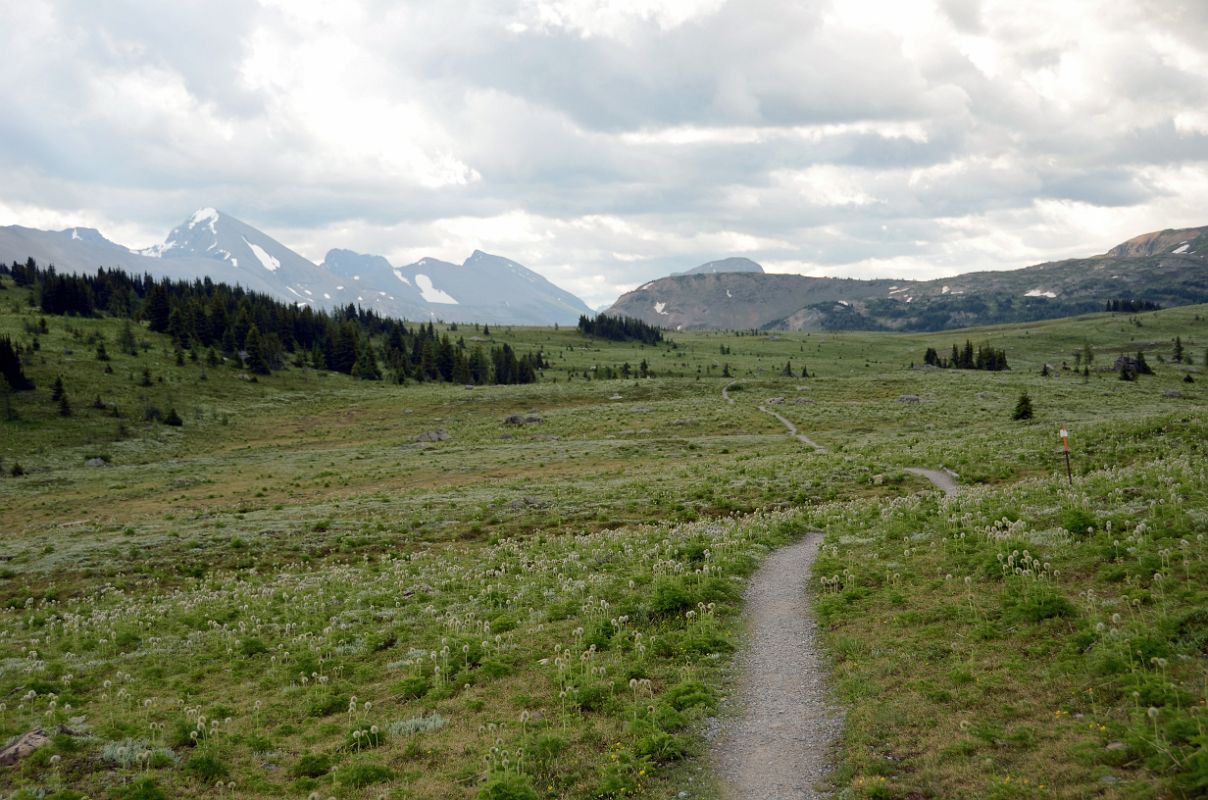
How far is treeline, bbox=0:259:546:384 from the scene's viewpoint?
137250 mm

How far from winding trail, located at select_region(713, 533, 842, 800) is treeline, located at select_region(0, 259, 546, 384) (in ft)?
438

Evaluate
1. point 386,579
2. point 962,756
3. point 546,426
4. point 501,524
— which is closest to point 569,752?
point 962,756

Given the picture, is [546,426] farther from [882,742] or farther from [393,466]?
[882,742]

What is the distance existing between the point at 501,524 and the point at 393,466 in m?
31.1

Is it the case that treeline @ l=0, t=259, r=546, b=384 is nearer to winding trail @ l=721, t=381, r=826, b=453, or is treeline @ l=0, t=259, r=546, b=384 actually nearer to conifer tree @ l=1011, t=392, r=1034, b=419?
winding trail @ l=721, t=381, r=826, b=453

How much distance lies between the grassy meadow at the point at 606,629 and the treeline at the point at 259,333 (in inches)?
3937

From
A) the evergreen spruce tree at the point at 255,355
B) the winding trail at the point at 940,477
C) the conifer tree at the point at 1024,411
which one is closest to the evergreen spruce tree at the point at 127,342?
the evergreen spruce tree at the point at 255,355

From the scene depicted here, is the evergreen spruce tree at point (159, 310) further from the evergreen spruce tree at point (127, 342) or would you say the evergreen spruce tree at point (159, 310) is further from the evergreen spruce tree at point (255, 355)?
the evergreen spruce tree at point (255, 355)

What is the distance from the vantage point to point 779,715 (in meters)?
11.8

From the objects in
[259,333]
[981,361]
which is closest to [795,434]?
[981,361]

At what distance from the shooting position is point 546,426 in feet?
280

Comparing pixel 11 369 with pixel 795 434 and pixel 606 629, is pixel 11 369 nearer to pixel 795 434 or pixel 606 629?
pixel 795 434

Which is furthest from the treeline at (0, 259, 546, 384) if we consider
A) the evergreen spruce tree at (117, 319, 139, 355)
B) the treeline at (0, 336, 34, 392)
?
the treeline at (0, 336, 34, 392)

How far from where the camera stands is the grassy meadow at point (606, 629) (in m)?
10.1
